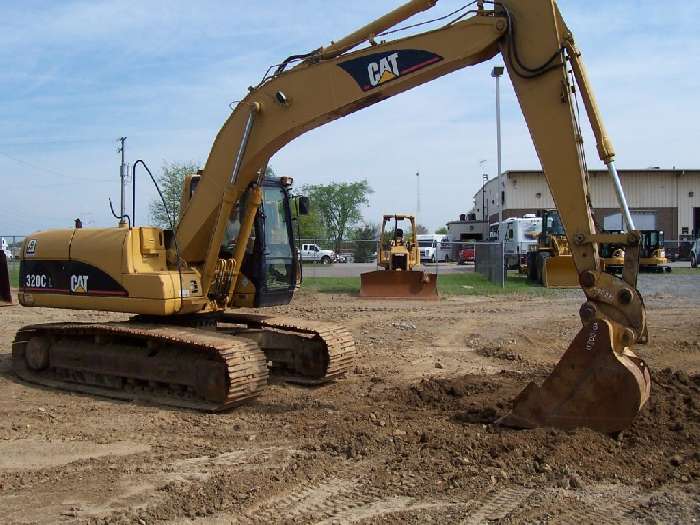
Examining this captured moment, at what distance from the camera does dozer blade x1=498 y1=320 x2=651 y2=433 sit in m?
5.79

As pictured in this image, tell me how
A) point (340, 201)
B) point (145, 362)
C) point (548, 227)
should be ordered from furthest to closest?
1. point (340, 201)
2. point (548, 227)
3. point (145, 362)

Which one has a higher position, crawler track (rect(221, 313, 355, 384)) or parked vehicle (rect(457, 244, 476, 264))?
parked vehicle (rect(457, 244, 476, 264))

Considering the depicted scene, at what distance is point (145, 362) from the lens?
27.0 feet

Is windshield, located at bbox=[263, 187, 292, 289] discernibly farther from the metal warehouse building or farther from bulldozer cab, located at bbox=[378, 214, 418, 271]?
the metal warehouse building

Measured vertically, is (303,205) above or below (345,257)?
above

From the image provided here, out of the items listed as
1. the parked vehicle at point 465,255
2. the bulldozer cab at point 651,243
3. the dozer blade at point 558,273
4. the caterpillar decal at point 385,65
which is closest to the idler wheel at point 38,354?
the caterpillar decal at point 385,65

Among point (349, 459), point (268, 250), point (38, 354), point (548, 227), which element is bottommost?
point (349, 459)

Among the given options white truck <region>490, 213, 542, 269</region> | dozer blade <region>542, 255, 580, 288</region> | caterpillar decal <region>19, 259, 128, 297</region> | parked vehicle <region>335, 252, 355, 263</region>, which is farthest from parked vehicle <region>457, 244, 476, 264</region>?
caterpillar decal <region>19, 259, 128, 297</region>

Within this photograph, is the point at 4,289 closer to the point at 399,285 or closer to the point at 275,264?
the point at 399,285

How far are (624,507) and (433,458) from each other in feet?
4.90

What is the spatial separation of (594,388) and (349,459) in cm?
208

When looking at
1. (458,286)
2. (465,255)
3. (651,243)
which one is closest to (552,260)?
(458,286)

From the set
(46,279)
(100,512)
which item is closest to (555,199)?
(100,512)

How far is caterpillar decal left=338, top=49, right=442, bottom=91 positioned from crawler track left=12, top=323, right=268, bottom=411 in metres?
3.09
